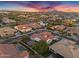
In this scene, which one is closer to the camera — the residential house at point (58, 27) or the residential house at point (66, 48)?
the residential house at point (66, 48)

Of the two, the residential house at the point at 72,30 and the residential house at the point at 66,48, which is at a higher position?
the residential house at the point at 72,30

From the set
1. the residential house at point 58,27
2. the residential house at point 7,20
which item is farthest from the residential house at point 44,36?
the residential house at point 7,20

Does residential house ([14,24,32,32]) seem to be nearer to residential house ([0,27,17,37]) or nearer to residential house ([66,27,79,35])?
residential house ([0,27,17,37])

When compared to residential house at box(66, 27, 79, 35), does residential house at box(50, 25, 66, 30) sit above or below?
above

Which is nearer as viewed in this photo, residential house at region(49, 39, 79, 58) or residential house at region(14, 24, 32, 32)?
residential house at region(49, 39, 79, 58)

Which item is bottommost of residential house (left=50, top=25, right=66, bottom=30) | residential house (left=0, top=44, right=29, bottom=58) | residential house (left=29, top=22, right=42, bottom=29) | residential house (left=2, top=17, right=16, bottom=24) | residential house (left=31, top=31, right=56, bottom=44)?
residential house (left=0, top=44, right=29, bottom=58)

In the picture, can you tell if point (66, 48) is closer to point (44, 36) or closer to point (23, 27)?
point (44, 36)

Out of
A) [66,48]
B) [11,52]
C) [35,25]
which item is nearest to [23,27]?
[35,25]

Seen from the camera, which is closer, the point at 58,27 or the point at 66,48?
the point at 66,48

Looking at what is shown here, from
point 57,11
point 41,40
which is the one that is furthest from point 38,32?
point 57,11

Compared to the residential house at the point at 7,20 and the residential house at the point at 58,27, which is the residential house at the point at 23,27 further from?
the residential house at the point at 58,27


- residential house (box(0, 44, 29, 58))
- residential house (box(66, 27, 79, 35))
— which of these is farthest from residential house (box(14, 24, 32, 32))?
residential house (box(66, 27, 79, 35))

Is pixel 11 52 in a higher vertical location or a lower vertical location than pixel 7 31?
lower
